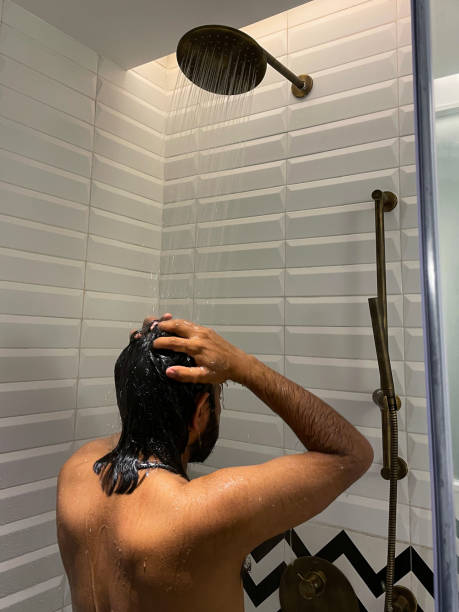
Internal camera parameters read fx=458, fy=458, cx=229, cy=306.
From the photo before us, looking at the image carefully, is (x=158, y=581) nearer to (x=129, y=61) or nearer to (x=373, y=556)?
(x=373, y=556)

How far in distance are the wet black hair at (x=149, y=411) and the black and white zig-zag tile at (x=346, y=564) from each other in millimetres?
725

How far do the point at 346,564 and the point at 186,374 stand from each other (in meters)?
0.95

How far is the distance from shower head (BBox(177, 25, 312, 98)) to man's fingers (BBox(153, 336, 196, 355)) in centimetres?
89

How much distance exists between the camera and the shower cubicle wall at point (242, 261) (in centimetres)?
137

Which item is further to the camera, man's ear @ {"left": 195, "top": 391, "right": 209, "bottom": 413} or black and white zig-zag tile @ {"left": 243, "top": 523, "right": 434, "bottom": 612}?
black and white zig-zag tile @ {"left": 243, "top": 523, "right": 434, "bottom": 612}

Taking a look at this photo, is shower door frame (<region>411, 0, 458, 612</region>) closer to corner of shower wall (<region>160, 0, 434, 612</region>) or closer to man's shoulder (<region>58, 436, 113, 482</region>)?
man's shoulder (<region>58, 436, 113, 482</region>)

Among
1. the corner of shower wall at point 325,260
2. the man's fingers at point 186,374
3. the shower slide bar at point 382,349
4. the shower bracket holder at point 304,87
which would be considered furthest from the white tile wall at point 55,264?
the shower slide bar at point 382,349

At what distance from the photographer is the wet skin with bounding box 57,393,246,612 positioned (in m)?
0.78

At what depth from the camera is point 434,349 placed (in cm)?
39

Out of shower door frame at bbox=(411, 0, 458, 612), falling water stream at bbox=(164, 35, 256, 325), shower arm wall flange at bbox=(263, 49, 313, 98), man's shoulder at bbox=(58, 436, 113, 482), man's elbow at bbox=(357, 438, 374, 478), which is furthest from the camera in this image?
falling water stream at bbox=(164, 35, 256, 325)

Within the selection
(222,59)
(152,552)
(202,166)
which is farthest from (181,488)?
(202,166)

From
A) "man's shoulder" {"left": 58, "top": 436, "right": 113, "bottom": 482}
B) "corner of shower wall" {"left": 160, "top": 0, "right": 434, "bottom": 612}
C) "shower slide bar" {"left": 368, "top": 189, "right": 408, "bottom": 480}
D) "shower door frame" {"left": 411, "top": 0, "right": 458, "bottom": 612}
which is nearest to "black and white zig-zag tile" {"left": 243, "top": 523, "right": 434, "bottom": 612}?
"corner of shower wall" {"left": 160, "top": 0, "right": 434, "bottom": 612}

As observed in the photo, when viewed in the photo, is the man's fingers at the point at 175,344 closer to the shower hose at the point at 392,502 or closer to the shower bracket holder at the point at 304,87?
the shower hose at the point at 392,502

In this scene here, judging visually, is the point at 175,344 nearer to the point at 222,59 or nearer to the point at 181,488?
the point at 181,488
